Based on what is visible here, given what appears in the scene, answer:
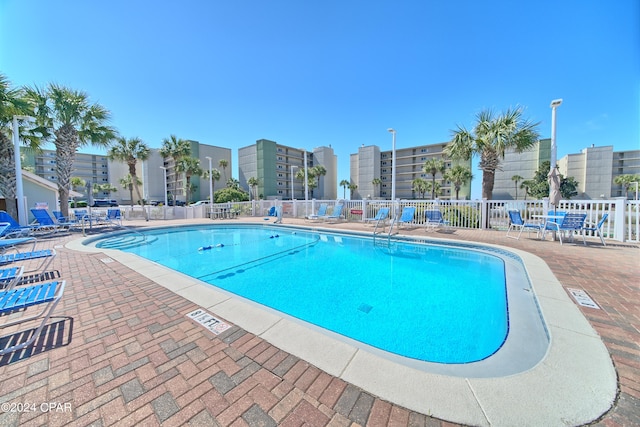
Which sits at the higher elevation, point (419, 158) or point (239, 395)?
point (419, 158)

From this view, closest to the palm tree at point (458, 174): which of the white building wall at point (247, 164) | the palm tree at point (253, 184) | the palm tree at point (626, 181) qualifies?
the palm tree at point (626, 181)

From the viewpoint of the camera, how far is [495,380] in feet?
5.25

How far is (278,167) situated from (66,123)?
48.4 meters

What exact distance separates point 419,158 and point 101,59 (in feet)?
196

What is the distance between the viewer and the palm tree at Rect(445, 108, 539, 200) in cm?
909

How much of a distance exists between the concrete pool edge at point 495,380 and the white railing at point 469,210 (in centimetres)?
673

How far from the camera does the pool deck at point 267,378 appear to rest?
1.33 meters

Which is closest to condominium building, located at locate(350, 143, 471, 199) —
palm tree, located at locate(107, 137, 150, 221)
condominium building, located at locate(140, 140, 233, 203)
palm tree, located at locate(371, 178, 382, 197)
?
palm tree, located at locate(371, 178, 382, 197)

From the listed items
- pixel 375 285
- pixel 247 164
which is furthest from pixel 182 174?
pixel 375 285

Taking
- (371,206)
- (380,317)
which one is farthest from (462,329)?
(371,206)

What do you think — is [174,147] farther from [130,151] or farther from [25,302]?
[25,302]

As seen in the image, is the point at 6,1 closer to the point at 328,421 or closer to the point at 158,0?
the point at 158,0

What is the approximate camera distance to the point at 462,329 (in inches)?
115

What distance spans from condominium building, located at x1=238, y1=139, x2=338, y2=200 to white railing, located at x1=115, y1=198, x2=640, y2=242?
33153mm
